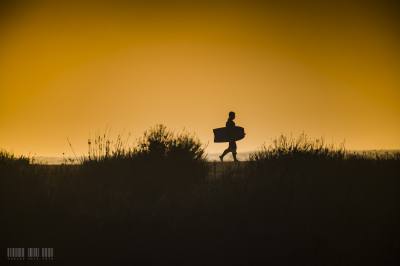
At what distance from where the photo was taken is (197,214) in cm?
978

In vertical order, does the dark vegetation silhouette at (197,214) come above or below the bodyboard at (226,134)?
below

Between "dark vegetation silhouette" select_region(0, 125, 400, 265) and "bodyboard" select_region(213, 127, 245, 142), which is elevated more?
"bodyboard" select_region(213, 127, 245, 142)

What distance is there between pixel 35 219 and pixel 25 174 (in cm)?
380

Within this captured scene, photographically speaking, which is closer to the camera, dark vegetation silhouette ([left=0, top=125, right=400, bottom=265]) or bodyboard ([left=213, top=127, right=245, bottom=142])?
dark vegetation silhouette ([left=0, top=125, right=400, bottom=265])

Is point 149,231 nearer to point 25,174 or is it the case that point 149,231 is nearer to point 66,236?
point 66,236

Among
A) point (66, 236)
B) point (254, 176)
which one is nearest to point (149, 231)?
point (66, 236)


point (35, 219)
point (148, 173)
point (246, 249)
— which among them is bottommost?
point (246, 249)

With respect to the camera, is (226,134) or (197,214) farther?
(226,134)

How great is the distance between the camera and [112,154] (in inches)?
583

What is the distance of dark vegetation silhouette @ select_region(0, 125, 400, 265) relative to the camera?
27.6 ft

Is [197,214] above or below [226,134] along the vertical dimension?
below

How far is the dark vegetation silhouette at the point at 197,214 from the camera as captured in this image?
8.40m

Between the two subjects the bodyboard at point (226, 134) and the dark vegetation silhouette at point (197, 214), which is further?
the bodyboard at point (226, 134)

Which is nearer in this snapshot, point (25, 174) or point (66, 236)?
point (66, 236)
